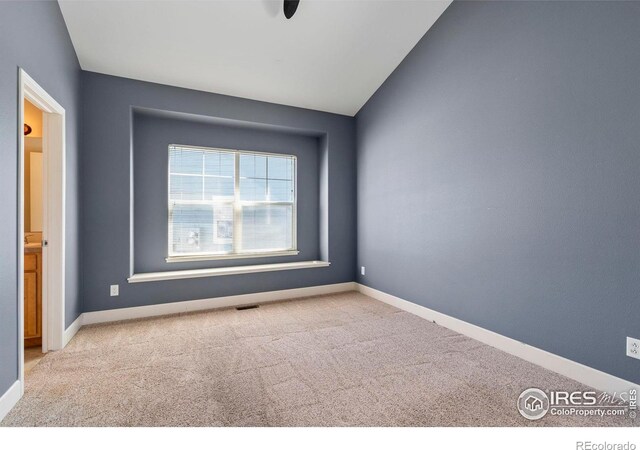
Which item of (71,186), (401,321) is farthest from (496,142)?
(71,186)

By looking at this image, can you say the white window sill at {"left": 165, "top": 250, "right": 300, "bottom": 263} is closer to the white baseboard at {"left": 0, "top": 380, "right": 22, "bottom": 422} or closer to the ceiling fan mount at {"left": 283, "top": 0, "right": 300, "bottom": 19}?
the white baseboard at {"left": 0, "top": 380, "right": 22, "bottom": 422}

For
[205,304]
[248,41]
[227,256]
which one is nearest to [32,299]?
[205,304]

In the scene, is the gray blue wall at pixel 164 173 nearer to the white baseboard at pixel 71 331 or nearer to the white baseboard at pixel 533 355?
the white baseboard at pixel 71 331

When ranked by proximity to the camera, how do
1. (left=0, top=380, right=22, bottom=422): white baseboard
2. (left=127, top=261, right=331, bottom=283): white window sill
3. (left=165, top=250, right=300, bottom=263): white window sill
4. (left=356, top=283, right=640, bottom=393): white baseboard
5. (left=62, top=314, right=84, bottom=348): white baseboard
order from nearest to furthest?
(left=0, top=380, right=22, bottom=422): white baseboard < (left=356, top=283, right=640, bottom=393): white baseboard < (left=62, top=314, right=84, bottom=348): white baseboard < (left=127, top=261, right=331, bottom=283): white window sill < (left=165, top=250, right=300, bottom=263): white window sill

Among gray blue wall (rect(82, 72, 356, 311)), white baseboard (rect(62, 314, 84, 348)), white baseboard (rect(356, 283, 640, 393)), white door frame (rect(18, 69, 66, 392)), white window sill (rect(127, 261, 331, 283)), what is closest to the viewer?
white baseboard (rect(356, 283, 640, 393))

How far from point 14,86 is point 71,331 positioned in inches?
84.8

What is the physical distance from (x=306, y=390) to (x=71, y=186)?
2.83 m

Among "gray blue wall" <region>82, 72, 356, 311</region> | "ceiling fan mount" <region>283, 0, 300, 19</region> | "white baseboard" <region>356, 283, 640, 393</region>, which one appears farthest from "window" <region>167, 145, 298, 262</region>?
"white baseboard" <region>356, 283, 640, 393</region>

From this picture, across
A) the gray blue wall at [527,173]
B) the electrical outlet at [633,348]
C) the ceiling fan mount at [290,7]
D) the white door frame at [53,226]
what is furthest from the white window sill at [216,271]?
the electrical outlet at [633,348]

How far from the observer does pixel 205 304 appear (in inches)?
142

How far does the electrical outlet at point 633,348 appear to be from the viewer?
1.75m

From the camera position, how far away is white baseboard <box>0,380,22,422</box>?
162 cm

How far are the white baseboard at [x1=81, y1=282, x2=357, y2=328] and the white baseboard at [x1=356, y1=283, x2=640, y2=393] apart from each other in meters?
1.31

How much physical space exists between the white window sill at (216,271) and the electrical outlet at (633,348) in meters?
3.12
